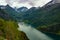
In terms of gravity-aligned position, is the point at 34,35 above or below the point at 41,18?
below

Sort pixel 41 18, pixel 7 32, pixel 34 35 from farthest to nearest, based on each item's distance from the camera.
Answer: pixel 41 18
pixel 34 35
pixel 7 32

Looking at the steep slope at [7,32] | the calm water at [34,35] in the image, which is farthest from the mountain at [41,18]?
the steep slope at [7,32]

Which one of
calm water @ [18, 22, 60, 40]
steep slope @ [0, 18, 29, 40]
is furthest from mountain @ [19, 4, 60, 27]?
steep slope @ [0, 18, 29, 40]

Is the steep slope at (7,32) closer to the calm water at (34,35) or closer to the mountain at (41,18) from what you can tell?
the calm water at (34,35)

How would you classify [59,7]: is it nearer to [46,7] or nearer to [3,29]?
[46,7]

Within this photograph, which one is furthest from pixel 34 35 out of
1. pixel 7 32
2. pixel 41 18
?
pixel 41 18

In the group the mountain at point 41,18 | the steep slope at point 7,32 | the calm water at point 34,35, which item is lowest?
the steep slope at point 7,32

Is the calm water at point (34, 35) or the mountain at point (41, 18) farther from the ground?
the mountain at point (41, 18)

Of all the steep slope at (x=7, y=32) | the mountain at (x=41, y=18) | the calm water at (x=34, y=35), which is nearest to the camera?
the steep slope at (x=7, y=32)

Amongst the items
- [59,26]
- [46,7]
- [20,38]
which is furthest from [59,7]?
[20,38]

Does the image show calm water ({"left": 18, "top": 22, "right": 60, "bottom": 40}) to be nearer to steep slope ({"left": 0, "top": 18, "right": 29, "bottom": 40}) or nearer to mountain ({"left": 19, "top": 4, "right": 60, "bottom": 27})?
mountain ({"left": 19, "top": 4, "right": 60, "bottom": 27})

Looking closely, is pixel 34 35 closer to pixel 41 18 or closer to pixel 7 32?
pixel 7 32
